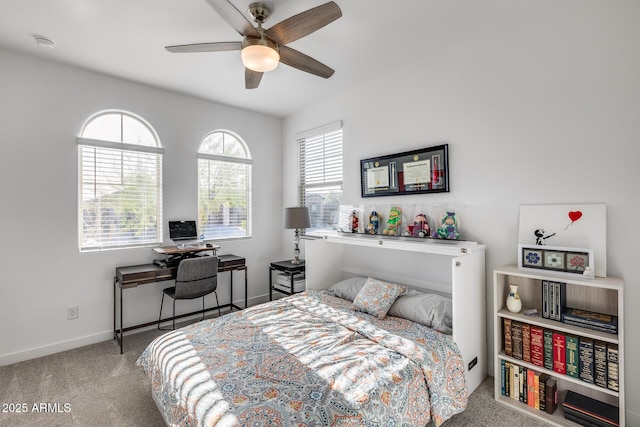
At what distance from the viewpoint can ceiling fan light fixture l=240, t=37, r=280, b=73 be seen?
6.10 ft

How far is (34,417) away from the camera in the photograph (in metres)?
1.99

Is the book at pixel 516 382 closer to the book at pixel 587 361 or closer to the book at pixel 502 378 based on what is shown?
the book at pixel 502 378

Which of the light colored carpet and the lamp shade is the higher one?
the lamp shade

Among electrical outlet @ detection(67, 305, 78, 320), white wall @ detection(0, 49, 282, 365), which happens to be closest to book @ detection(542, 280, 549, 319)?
white wall @ detection(0, 49, 282, 365)

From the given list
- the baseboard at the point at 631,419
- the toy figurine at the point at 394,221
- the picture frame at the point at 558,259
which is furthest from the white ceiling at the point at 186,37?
the baseboard at the point at 631,419

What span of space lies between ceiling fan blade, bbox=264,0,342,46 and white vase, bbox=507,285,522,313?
7.10 feet

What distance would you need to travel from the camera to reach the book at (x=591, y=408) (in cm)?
174

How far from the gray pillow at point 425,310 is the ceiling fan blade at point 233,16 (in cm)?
225

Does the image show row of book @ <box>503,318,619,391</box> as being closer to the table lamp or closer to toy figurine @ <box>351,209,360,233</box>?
toy figurine @ <box>351,209,360,233</box>

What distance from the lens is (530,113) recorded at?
2.19 meters

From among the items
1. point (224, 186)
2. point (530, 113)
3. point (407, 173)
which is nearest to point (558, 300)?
point (530, 113)

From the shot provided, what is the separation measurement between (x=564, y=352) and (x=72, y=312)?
4126 mm

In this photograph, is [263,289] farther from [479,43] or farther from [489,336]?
[479,43]

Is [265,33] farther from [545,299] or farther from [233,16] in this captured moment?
[545,299]
